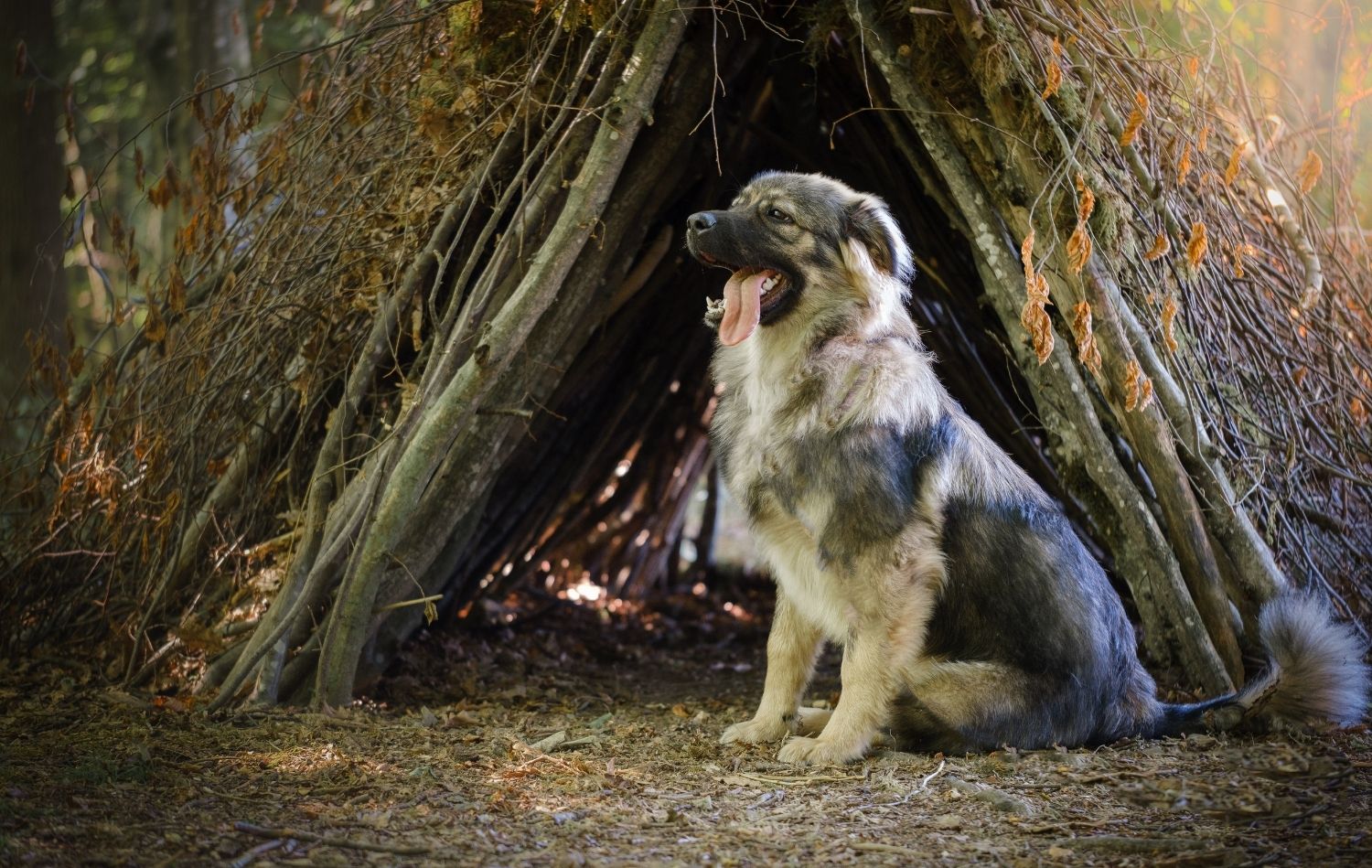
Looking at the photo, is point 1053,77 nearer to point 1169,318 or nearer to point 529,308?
point 1169,318

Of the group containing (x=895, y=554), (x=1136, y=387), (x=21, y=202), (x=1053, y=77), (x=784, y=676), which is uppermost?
(x=1053, y=77)

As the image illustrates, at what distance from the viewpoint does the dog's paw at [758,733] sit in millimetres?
3965

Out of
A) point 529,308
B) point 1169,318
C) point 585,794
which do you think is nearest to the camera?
point 585,794

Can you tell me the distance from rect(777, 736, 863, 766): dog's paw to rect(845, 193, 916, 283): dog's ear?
171cm

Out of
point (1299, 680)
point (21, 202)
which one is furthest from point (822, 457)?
point (21, 202)

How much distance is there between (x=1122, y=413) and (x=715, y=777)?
2.12m

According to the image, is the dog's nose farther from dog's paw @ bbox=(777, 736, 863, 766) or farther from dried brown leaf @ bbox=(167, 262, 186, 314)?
dried brown leaf @ bbox=(167, 262, 186, 314)

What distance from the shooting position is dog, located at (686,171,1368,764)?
3662 millimetres

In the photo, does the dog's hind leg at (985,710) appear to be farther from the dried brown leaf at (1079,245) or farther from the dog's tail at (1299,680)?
the dried brown leaf at (1079,245)

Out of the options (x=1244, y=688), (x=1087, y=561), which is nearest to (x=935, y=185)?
(x=1087, y=561)

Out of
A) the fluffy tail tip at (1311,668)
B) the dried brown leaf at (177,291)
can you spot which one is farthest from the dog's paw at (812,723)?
the dried brown leaf at (177,291)

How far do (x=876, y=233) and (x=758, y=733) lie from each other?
6.15 feet

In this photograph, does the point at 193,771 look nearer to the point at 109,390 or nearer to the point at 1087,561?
the point at 109,390

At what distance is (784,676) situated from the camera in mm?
4055
